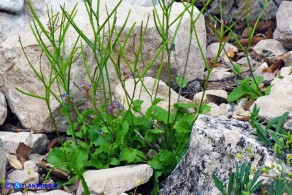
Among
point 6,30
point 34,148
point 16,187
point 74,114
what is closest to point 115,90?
point 74,114

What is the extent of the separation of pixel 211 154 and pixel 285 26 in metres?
1.81

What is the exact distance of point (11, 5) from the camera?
468cm

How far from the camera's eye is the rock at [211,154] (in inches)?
118

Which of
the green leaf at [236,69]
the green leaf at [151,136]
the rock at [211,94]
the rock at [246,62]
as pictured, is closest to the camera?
the green leaf at [151,136]

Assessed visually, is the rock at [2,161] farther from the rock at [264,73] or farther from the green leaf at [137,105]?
the rock at [264,73]

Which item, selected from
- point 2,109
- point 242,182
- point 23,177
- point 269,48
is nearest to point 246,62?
point 269,48

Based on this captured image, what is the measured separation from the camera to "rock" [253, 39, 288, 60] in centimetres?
468

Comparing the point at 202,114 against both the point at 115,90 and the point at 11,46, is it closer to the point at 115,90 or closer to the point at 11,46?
the point at 115,90

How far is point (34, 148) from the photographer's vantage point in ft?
12.6

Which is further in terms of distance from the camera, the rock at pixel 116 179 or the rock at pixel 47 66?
the rock at pixel 47 66

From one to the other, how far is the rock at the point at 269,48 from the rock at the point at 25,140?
63.4 inches

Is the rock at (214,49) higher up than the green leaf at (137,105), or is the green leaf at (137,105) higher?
the green leaf at (137,105)

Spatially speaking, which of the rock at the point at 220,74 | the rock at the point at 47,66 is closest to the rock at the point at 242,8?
the rock at the point at 220,74

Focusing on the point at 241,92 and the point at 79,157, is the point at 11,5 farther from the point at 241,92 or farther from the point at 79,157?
the point at 241,92
